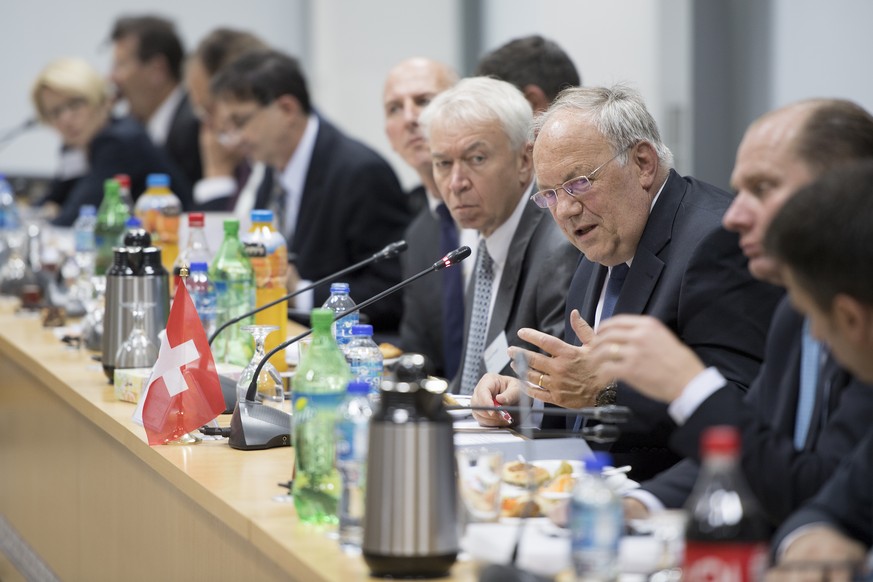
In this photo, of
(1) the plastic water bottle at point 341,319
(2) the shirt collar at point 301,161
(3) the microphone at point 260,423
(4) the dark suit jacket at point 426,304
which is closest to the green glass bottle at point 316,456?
(3) the microphone at point 260,423

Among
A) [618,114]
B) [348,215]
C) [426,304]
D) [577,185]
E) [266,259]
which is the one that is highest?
[618,114]

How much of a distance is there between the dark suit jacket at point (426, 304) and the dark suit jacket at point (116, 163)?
2697 mm

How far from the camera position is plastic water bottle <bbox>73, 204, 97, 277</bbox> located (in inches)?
169

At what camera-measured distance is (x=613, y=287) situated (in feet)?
8.86

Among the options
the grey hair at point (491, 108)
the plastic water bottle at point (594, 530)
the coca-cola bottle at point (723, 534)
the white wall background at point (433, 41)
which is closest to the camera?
the coca-cola bottle at point (723, 534)

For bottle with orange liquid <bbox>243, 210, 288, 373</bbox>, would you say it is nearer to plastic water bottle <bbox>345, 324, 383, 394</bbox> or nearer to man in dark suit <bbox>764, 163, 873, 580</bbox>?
plastic water bottle <bbox>345, 324, 383, 394</bbox>

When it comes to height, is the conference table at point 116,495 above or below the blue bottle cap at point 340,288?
below

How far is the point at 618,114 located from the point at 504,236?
706 mm

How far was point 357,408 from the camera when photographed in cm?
186

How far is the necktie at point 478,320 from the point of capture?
3137mm

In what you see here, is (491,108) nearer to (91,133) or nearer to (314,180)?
(314,180)

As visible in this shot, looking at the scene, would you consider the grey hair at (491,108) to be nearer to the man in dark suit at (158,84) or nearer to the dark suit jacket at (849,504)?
the dark suit jacket at (849,504)

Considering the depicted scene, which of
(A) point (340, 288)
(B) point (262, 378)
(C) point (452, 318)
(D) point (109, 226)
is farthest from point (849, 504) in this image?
(D) point (109, 226)

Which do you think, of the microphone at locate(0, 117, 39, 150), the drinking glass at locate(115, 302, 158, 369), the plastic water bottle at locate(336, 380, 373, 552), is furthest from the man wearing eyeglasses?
the microphone at locate(0, 117, 39, 150)
